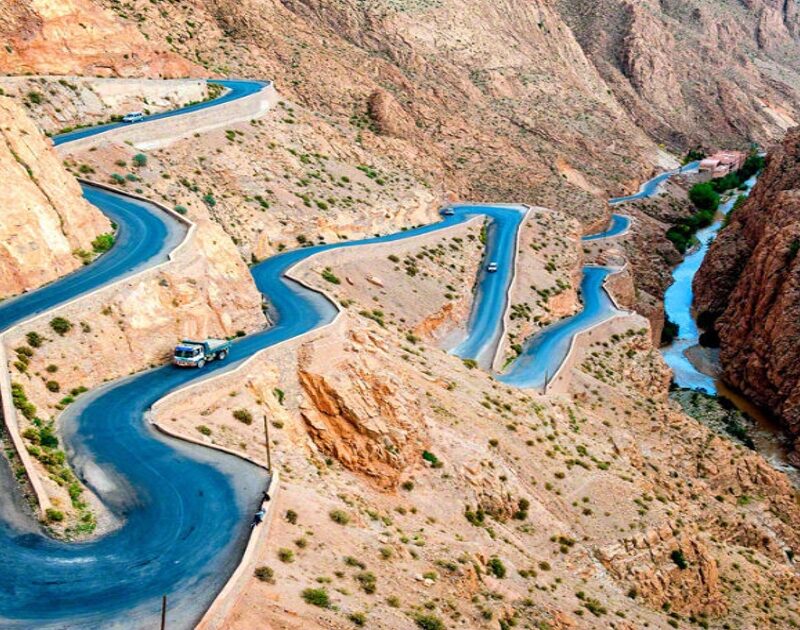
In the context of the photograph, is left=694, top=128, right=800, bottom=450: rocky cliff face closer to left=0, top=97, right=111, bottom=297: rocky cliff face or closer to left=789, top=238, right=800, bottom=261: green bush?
left=789, top=238, right=800, bottom=261: green bush

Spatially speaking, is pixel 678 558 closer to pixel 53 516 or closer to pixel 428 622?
pixel 428 622

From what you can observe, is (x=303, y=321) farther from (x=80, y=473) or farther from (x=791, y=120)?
(x=791, y=120)

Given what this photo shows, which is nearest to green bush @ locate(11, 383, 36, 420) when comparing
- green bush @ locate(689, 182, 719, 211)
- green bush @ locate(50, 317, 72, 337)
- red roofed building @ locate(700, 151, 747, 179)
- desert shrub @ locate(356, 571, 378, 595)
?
green bush @ locate(50, 317, 72, 337)

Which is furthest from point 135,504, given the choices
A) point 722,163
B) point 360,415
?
point 722,163

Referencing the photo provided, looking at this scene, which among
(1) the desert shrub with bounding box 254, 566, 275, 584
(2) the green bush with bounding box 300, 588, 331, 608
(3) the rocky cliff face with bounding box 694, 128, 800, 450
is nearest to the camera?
(2) the green bush with bounding box 300, 588, 331, 608

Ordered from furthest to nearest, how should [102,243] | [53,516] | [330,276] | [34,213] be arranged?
1. [330,276]
2. [102,243]
3. [34,213]
4. [53,516]

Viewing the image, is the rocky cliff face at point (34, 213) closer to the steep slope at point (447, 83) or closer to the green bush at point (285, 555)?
the green bush at point (285, 555)
